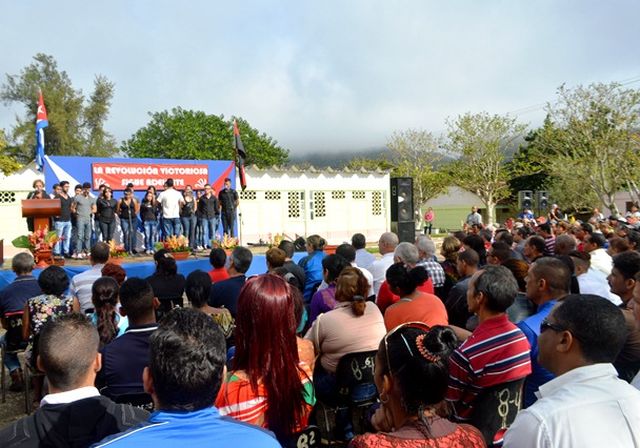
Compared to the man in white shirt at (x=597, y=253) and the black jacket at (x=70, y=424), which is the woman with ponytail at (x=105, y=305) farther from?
the man in white shirt at (x=597, y=253)

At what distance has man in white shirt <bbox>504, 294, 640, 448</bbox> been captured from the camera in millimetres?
1440

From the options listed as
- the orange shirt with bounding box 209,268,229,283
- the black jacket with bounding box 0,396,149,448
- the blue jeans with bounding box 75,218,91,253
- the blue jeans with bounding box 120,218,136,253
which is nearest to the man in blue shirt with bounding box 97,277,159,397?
the black jacket with bounding box 0,396,149,448

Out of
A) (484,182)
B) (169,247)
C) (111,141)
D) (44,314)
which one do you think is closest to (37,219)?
(169,247)

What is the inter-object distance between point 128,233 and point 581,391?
11.8 meters

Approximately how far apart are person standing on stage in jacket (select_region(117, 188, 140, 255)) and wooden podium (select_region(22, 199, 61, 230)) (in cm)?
186

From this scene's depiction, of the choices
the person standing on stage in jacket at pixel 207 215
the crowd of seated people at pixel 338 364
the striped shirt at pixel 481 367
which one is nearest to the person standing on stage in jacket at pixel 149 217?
the person standing on stage in jacket at pixel 207 215

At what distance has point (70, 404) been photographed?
6.19 feet

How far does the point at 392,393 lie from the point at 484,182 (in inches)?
1272

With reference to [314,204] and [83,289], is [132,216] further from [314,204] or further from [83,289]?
[314,204]

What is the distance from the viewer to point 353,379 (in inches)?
123

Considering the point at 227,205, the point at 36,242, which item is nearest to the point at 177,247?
the point at 36,242

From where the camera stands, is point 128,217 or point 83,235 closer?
point 83,235

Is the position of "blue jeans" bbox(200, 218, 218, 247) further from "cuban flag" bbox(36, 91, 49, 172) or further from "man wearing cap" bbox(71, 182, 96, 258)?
"cuban flag" bbox(36, 91, 49, 172)

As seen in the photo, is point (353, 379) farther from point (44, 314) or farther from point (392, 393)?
point (44, 314)
